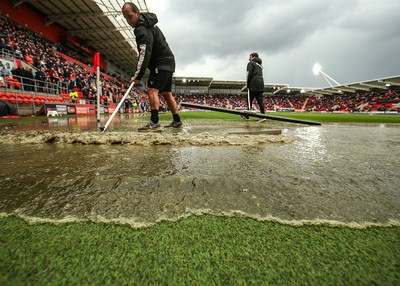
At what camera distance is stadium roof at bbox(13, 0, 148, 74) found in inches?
696

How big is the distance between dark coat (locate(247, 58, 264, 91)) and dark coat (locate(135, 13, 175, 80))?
345 cm

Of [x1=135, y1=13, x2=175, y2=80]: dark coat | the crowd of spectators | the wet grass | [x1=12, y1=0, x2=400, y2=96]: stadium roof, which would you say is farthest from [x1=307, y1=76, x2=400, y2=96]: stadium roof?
the wet grass

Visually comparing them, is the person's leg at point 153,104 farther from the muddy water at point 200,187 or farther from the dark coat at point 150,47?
the muddy water at point 200,187

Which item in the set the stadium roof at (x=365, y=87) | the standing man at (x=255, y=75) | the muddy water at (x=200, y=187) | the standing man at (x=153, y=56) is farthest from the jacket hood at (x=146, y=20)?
the stadium roof at (x=365, y=87)

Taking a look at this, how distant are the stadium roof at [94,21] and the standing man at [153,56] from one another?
18.8 metres

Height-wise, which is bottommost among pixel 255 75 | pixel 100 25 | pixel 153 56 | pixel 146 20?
pixel 153 56

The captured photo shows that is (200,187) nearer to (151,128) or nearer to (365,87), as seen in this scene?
(151,128)

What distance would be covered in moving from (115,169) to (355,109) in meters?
47.6

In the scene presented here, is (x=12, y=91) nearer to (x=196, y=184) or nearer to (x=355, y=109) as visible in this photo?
(x=196, y=184)

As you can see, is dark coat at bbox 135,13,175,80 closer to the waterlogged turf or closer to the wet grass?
the waterlogged turf

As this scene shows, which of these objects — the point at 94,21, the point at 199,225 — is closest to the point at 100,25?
the point at 94,21

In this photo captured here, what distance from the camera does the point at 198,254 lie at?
0.49 metres

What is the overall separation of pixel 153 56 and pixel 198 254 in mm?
3506

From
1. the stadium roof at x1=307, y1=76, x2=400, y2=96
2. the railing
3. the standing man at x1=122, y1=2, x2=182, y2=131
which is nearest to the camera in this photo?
the standing man at x1=122, y1=2, x2=182, y2=131
